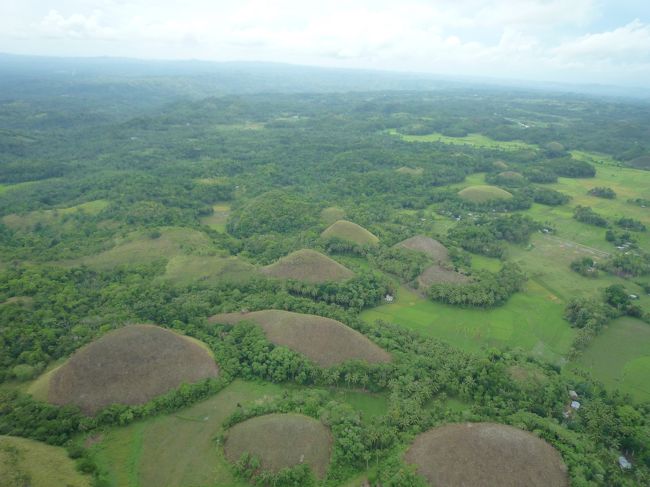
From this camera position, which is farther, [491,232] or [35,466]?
[491,232]

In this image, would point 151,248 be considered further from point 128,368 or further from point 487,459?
point 487,459

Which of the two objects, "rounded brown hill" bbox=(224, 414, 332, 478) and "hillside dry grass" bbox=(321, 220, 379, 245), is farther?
"hillside dry grass" bbox=(321, 220, 379, 245)

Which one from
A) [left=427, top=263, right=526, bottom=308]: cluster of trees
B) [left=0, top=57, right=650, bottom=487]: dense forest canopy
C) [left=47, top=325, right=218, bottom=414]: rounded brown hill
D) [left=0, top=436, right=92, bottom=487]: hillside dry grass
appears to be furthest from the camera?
[left=427, top=263, right=526, bottom=308]: cluster of trees

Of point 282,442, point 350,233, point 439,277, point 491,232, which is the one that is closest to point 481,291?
point 439,277

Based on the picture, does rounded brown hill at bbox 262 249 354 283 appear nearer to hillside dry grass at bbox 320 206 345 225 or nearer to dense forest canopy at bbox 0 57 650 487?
dense forest canopy at bbox 0 57 650 487

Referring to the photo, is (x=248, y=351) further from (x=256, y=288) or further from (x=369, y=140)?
(x=369, y=140)

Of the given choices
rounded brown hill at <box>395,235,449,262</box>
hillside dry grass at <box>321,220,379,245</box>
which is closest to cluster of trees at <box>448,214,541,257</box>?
rounded brown hill at <box>395,235,449,262</box>
